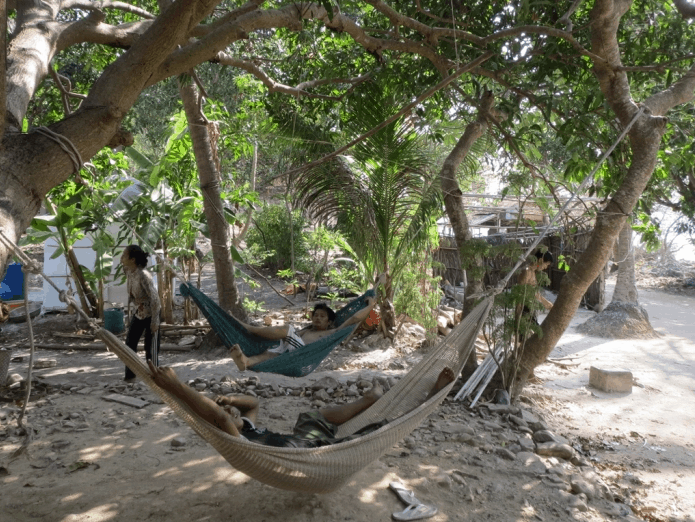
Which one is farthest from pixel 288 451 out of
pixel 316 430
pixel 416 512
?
pixel 416 512

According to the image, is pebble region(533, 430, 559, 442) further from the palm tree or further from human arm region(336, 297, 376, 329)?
the palm tree

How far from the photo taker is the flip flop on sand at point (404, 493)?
2258mm

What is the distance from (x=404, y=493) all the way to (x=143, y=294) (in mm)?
2362

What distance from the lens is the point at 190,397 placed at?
1924 millimetres

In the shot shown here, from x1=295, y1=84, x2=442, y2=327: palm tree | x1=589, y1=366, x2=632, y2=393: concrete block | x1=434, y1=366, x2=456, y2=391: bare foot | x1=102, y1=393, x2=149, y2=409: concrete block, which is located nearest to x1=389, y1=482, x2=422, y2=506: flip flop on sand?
x1=434, y1=366, x2=456, y2=391: bare foot

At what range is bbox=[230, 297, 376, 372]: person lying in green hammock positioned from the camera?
10.4 feet

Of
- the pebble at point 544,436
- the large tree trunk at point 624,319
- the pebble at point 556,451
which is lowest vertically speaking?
the pebble at point 556,451

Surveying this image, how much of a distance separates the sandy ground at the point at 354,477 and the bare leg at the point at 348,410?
0.26 m

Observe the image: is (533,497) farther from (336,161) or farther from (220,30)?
(336,161)

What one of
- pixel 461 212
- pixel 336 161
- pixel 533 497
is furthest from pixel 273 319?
pixel 533 497

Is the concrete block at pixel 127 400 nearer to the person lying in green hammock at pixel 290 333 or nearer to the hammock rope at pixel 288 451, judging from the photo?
the person lying in green hammock at pixel 290 333

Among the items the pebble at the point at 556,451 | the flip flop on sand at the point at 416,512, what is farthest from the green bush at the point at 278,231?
the flip flop on sand at the point at 416,512

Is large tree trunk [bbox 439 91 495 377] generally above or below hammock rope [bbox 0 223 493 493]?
above

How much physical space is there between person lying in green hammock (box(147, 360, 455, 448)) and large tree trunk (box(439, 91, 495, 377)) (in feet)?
4.00
